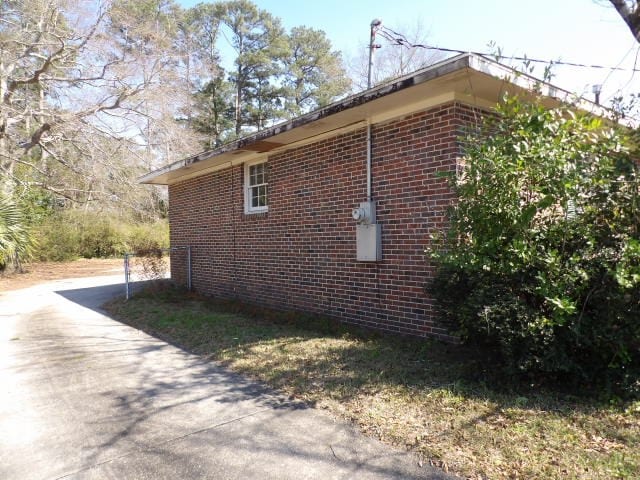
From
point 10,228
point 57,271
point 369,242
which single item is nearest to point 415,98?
point 369,242

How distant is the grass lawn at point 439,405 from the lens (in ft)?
9.14

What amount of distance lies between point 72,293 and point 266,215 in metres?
7.32

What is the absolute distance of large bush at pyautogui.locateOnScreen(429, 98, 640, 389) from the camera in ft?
11.3

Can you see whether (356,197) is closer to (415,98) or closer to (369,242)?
(369,242)

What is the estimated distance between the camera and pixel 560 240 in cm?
371

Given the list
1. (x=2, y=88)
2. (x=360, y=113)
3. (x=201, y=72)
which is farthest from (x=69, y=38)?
(x=360, y=113)

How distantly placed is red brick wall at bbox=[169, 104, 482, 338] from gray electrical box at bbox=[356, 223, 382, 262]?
0.08 m

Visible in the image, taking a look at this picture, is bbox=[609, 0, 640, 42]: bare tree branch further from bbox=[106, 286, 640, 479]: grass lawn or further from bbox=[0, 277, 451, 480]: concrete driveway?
bbox=[0, 277, 451, 480]: concrete driveway

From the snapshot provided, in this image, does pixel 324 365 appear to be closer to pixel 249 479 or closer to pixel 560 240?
pixel 249 479

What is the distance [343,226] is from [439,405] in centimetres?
361

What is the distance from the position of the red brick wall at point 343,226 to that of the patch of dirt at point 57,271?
967cm

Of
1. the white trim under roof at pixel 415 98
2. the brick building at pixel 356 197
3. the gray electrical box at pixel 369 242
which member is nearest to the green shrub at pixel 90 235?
the brick building at pixel 356 197

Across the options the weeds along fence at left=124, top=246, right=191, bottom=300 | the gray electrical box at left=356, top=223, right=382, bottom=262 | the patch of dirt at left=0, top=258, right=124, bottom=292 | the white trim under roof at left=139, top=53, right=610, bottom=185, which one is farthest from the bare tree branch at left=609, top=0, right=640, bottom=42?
the patch of dirt at left=0, top=258, right=124, bottom=292

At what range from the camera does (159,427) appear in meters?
3.49
